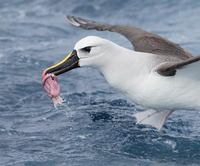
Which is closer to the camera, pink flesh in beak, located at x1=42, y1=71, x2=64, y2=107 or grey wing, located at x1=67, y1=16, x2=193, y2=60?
pink flesh in beak, located at x1=42, y1=71, x2=64, y2=107

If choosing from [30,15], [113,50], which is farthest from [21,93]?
[30,15]

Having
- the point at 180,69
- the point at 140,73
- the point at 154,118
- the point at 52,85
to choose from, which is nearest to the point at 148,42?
the point at 154,118

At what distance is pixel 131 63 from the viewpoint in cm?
927

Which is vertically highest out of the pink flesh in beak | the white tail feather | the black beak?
the black beak

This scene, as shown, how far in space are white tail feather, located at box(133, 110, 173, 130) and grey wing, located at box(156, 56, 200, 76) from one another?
1135 mm

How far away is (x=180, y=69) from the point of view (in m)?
9.03

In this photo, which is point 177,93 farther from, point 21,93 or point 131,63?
point 21,93

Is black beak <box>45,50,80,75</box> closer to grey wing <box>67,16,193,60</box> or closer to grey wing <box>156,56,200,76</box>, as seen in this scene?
grey wing <box>156,56,200,76</box>

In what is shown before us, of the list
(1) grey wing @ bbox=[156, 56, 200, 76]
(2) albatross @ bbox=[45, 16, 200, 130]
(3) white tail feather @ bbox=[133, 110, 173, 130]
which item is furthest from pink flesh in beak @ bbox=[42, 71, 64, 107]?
(3) white tail feather @ bbox=[133, 110, 173, 130]

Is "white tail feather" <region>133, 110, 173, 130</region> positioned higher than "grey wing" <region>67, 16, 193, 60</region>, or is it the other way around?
"grey wing" <region>67, 16, 193, 60</region>

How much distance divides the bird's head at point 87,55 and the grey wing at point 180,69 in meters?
0.72

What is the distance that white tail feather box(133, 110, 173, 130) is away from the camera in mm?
10156

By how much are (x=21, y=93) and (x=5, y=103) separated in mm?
544

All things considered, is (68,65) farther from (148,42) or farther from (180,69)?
(148,42)
